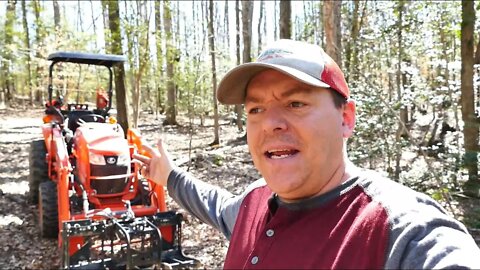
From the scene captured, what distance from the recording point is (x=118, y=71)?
9734 mm

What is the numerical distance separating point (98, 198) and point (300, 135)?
421 centimetres

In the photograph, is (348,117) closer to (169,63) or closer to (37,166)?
(37,166)

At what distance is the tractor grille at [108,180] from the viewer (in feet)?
16.0

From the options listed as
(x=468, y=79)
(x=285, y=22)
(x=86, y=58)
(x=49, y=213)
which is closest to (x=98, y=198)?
(x=49, y=213)

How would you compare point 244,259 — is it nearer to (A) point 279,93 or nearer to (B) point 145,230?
(A) point 279,93

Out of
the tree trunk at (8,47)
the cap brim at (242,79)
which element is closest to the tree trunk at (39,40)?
the tree trunk at (8,47)

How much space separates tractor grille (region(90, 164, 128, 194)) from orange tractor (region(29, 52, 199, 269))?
0.03 ft

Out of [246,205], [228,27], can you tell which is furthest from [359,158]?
[228,27]

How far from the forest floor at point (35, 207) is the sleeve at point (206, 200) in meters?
2.81

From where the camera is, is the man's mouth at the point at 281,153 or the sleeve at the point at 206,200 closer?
the man's mouth at the point at 281,153

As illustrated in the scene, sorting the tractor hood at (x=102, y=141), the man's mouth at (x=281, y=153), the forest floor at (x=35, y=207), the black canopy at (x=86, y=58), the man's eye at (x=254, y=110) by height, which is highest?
the black canopy at (x=86, y=58)

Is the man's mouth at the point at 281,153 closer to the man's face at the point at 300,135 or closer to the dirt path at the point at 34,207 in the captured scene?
the man's face at the point at 300,135

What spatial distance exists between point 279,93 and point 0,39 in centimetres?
1953

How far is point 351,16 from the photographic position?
A: 10.7 m
